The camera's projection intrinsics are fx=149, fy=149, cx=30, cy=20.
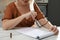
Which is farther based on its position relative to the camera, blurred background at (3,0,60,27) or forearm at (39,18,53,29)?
blurred background at (3,0,60,27)

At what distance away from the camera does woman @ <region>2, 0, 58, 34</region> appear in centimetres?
171

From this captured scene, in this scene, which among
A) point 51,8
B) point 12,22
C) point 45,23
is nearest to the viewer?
point 12,22

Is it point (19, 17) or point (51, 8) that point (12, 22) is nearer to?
point (19, 17)

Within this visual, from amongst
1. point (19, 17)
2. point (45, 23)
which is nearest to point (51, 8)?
point (45, 23)

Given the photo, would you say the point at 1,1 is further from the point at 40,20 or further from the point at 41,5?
the point at 40,20

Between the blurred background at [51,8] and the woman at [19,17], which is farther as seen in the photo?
the blurred background at [51,8]

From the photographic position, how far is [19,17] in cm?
171

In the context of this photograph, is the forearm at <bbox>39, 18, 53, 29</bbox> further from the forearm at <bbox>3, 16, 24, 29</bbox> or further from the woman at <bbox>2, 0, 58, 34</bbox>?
the forearm at <bbox>3, 16, 24, 29</bbox>

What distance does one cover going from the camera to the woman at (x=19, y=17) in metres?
1.71

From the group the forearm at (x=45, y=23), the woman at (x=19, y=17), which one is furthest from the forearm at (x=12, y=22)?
the forearm at (x=45, y=23)

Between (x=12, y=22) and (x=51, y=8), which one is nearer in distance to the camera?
(x=12, y=22)

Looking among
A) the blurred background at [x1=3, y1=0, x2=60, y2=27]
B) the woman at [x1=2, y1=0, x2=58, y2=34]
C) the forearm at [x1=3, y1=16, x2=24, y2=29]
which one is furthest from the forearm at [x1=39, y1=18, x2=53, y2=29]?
the blurred background at [x1=3, y1=0, x2=60, y2=27]

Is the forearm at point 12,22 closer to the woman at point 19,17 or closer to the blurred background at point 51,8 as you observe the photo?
the woman at point 19,17

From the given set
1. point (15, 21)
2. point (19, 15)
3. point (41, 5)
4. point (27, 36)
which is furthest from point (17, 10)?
point (41, 5)
